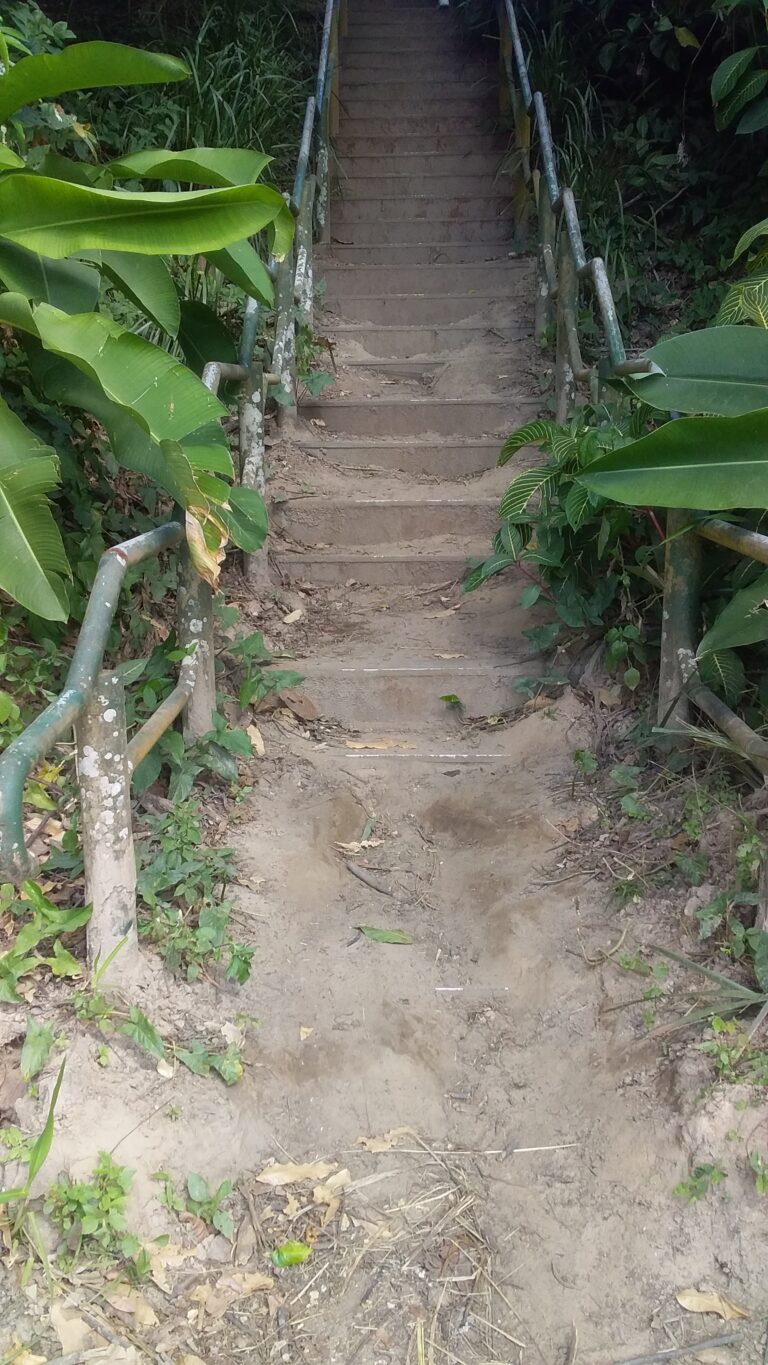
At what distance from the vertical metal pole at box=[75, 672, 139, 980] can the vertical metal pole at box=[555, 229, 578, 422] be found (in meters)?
2.69

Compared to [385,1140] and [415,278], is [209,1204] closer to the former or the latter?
[385,1140]

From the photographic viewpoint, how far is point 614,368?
3035mm

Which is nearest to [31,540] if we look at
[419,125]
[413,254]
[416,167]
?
[413,254]

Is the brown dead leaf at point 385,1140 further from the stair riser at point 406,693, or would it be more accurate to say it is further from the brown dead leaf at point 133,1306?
the stair riser at point 406,693

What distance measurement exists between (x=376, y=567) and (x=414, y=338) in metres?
1.84

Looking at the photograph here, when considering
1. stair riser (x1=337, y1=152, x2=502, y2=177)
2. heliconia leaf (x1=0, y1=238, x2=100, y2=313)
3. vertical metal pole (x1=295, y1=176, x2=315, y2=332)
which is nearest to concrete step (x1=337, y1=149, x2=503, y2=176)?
stair riser (x1=337, y1=152, x2=502, y2=177)

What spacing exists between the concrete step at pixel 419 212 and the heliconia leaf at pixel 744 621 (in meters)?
4.51

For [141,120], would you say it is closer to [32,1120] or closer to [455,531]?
[455,531]

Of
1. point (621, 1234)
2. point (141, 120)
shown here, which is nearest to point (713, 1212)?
point (621, 1234)

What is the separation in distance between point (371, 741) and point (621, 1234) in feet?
5.30

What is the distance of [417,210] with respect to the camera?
20.1ft

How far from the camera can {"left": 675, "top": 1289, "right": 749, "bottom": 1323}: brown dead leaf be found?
1620mm

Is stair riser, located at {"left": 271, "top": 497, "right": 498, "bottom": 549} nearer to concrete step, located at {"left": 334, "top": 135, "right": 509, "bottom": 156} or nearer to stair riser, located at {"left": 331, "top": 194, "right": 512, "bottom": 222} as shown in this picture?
stair riser, located at {"left": 331, "top": 194, "right": 512, "bottom": 222}

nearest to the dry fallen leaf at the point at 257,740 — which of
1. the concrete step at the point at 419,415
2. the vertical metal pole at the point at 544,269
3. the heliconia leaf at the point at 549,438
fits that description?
the heliconia leaf at the point at 549,438
